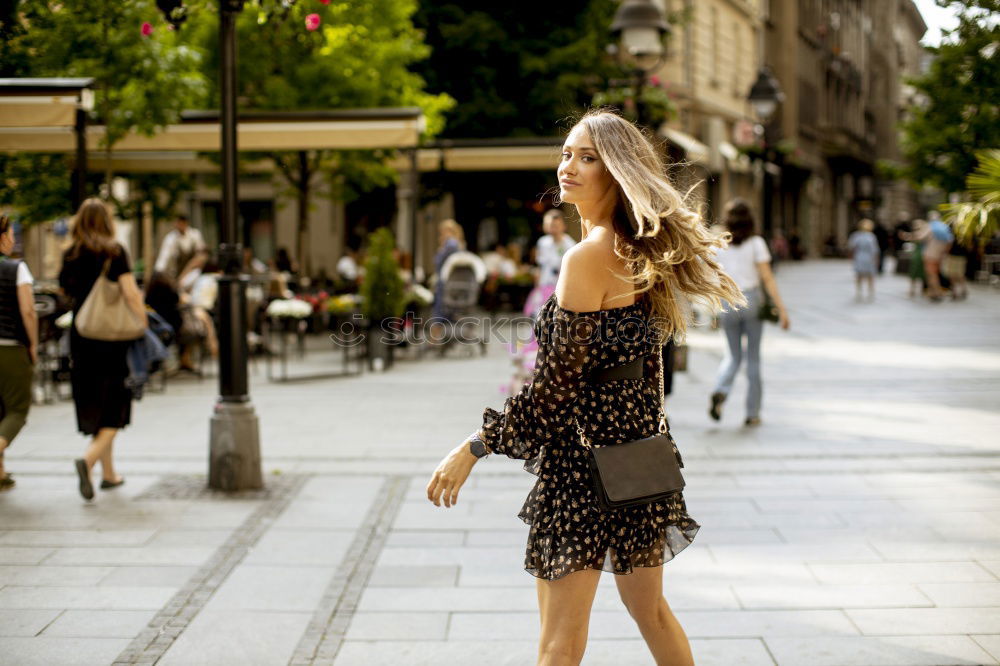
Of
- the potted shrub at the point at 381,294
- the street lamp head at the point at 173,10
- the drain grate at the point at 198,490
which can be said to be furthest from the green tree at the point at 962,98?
the potted shrub at the point at 381,294

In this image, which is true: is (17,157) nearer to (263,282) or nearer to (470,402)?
(470,402)

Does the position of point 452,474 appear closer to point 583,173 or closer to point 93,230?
point 583,173

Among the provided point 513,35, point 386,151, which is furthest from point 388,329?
point 513,35

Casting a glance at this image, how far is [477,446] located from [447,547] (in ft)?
9.33

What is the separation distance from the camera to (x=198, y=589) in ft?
16.6

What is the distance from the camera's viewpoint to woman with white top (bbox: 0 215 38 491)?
21.3 feet

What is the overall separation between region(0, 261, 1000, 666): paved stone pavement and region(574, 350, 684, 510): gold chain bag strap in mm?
1347

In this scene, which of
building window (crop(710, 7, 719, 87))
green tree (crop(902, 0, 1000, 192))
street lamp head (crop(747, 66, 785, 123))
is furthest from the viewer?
building window (crop(710, 7, 719, 87))

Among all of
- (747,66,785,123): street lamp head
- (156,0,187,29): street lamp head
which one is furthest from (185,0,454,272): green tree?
(156,0,187,29): street lamp head

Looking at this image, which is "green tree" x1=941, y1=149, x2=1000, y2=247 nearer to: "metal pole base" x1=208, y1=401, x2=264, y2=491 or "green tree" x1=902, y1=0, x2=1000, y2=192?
"green tree" x1=902, y1=0, x2=1000, y2=192

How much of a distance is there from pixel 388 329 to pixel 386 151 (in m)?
6.24

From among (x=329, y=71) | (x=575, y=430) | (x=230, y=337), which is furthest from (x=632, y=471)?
(x=329, y=71)

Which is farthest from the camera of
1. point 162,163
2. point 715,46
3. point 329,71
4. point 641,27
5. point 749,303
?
point 715,46

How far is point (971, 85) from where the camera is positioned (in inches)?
324
